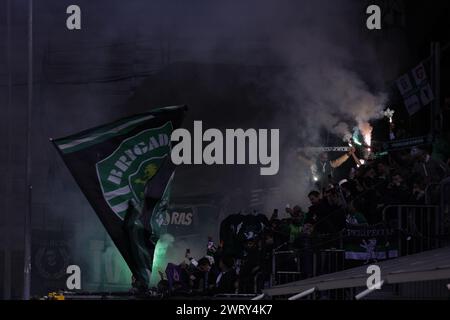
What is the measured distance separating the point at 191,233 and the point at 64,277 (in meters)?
1.96

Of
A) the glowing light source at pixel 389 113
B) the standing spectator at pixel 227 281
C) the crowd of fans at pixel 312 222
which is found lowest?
the standing spectator at pixel 227 281

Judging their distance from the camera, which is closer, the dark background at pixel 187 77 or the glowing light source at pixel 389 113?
the glowing light source at pixel 389 113

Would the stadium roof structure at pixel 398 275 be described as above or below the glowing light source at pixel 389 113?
below

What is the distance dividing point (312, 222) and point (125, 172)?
104 inches

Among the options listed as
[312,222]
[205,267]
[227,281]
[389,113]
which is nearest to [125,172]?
[205,267]

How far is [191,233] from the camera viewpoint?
666 inches

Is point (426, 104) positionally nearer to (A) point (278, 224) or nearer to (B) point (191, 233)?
(A) point (278, 224)

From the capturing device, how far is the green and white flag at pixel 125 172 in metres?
15.0

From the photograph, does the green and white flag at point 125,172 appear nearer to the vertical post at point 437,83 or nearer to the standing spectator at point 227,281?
the standing spectator at point 227,281

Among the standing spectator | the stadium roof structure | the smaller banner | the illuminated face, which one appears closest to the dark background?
the smaller banner

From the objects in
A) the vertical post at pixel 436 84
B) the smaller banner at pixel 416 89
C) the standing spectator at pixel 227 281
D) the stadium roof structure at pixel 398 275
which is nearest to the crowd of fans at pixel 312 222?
the standing spectator at pixel 227 281

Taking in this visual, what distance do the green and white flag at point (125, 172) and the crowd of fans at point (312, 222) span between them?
79 centimetres

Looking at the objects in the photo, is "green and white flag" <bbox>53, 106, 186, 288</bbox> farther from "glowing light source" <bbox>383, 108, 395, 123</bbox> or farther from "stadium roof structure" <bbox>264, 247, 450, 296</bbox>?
"glowing light source" <bbox>383, 108, 395, 123</bbox>

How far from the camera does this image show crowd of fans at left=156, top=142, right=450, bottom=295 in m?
13.2
